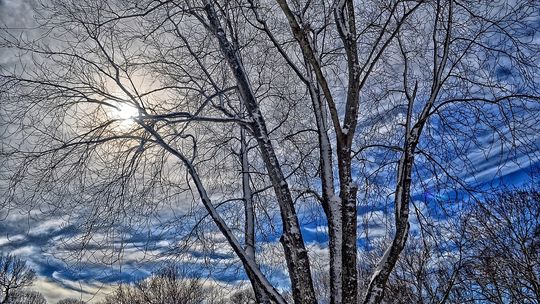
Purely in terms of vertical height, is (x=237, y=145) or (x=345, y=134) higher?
(x=237, y=145)

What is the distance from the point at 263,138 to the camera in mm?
5461

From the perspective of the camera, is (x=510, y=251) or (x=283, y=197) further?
(x=510, y=251)

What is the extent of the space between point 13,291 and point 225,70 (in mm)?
33679

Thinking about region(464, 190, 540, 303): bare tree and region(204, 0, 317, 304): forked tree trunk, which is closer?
region(204, 0, 317, 304): forked tree trunk

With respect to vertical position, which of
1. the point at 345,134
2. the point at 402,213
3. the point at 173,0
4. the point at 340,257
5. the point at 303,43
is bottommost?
the point at 340,257

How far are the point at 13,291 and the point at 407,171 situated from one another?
3602 centimetres

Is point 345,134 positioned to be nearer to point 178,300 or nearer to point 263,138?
point 263,138

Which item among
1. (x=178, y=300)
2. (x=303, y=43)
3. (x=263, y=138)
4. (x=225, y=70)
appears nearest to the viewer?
(x=303, y=43)

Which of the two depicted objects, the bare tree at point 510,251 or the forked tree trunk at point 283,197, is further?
the bare tree at point 510,251

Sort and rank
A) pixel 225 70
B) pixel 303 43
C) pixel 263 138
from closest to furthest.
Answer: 1. pixel 303 43
2. pixel 263 138
3. pixel 225 70

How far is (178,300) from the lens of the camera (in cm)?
2911

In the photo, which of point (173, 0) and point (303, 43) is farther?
point (173, 0)

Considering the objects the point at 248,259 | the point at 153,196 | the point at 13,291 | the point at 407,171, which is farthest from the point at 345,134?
the point at 13,291

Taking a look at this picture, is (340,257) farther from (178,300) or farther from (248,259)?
(178,300)
